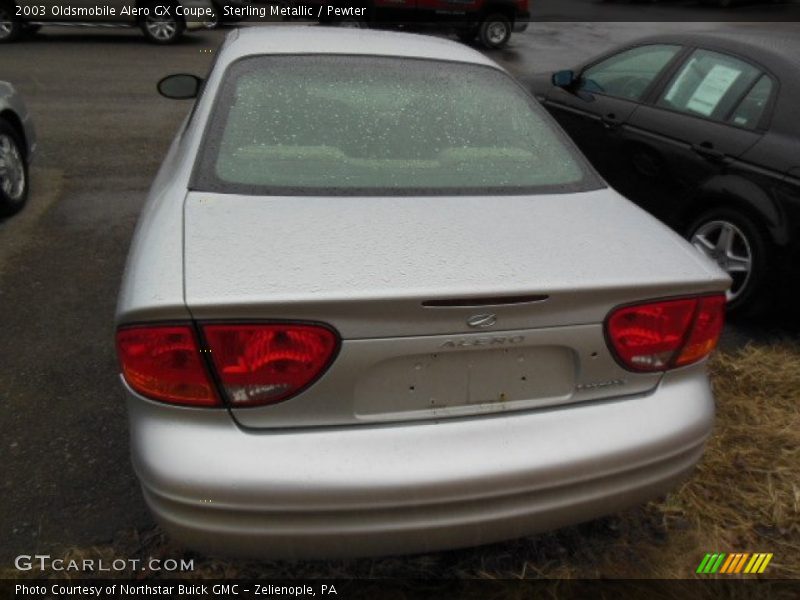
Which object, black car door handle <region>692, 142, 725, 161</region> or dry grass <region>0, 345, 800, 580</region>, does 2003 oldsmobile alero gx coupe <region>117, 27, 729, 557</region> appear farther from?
black car door handle <region>692, 142, 725, 161</region>

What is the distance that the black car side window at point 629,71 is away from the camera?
4418 millimetres

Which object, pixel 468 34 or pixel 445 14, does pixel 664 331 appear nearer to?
pixel 445 14

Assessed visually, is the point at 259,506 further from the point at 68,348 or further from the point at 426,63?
the point at 68,348

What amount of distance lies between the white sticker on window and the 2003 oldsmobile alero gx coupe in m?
2.37

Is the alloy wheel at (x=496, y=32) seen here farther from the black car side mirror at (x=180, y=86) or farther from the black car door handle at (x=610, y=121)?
the black car side mirror at (x=180, y=86)

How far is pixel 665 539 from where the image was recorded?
7.68 ft

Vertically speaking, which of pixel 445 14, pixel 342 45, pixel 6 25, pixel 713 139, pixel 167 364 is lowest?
pixel 6 25

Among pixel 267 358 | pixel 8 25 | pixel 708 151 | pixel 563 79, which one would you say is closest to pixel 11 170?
pixel 563 79

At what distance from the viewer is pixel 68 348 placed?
3.25 metres

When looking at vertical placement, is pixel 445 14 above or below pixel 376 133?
below

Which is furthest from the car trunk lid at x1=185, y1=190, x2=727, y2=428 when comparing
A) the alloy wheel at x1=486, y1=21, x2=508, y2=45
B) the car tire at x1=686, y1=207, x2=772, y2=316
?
the alloy wheel at x1=486, y1=21, x2=508, y2=45

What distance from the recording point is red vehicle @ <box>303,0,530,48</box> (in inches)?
512
